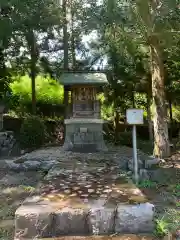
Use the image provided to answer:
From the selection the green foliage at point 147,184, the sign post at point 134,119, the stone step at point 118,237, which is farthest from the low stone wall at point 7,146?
the stone step at point 118,237

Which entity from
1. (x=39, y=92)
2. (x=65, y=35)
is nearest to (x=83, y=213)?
(x=65, y=35)

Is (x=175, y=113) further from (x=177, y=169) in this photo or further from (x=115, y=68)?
(x=177, y=169)

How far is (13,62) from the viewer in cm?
1323

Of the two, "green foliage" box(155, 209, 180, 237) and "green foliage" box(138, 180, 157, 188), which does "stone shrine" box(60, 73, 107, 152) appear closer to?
"green foliage" box(138, 180, 157, 188)

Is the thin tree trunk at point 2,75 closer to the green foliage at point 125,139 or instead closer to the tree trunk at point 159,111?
the green foliage at point 125,139

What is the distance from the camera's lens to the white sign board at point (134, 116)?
5.86m

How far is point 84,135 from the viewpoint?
32.9 feet

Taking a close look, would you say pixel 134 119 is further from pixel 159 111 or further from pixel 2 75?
pixel 2 75

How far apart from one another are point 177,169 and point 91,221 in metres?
4.52

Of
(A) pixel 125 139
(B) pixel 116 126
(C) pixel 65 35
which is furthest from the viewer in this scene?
(B) pixel 116 126

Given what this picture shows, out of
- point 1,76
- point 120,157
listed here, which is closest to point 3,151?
point 1,76

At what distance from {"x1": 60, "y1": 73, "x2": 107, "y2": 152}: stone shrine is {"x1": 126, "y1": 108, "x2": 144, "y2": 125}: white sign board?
4.13 meters

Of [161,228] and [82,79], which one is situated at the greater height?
[82,79]

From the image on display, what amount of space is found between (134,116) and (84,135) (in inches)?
169
